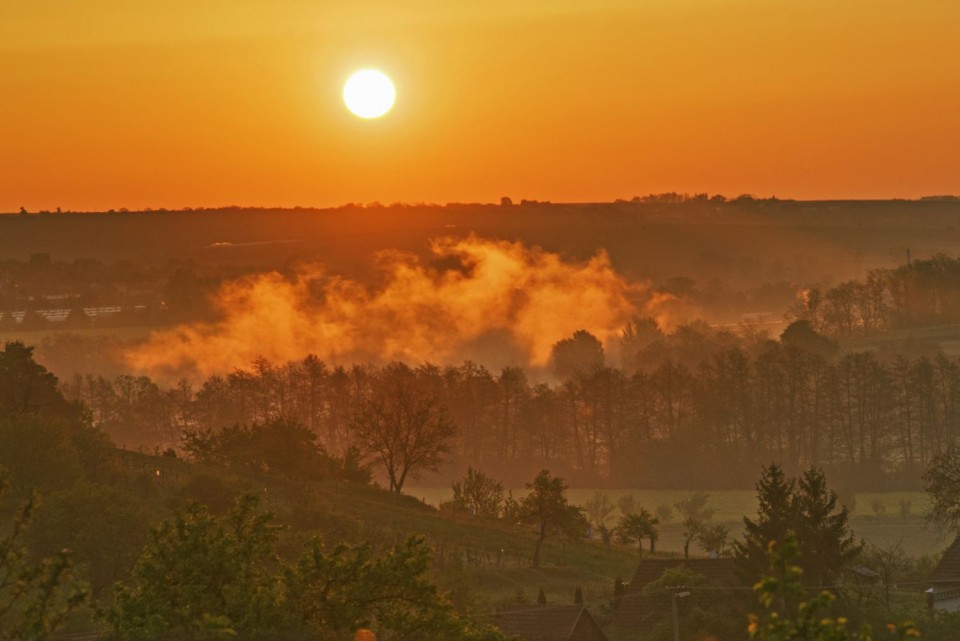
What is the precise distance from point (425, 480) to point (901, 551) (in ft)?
197

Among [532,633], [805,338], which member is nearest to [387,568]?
[532,633]

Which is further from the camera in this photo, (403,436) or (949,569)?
(403,436)

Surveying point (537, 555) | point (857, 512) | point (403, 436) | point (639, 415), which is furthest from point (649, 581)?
point (639, 415)

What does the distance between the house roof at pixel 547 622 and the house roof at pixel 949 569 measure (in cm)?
2053

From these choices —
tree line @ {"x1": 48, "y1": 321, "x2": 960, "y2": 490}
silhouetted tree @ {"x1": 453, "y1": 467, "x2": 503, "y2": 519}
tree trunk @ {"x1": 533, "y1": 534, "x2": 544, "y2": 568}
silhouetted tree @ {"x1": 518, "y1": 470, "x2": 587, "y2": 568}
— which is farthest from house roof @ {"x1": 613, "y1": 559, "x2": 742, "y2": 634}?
tree line @ {"x1": 48, "y1": 321, "x2": 960, "y2": 490}

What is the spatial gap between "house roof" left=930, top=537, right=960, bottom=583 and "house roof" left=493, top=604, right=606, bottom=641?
2053cm

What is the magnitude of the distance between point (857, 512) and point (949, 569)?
4435cm

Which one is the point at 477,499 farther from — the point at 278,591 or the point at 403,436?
the point at 278,591

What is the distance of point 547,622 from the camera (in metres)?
73.7

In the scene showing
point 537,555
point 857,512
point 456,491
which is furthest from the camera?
point 857,512

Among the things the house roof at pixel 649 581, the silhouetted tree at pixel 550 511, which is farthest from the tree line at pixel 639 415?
the house roof at pixel 649 581

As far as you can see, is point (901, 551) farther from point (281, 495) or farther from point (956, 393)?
point (956, 393)

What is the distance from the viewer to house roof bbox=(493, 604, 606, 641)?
72312mm

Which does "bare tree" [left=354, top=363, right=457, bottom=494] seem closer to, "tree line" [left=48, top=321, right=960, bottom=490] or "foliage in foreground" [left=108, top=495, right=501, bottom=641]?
"tree line" [left=48, top=321, right=960, bottom=490]
